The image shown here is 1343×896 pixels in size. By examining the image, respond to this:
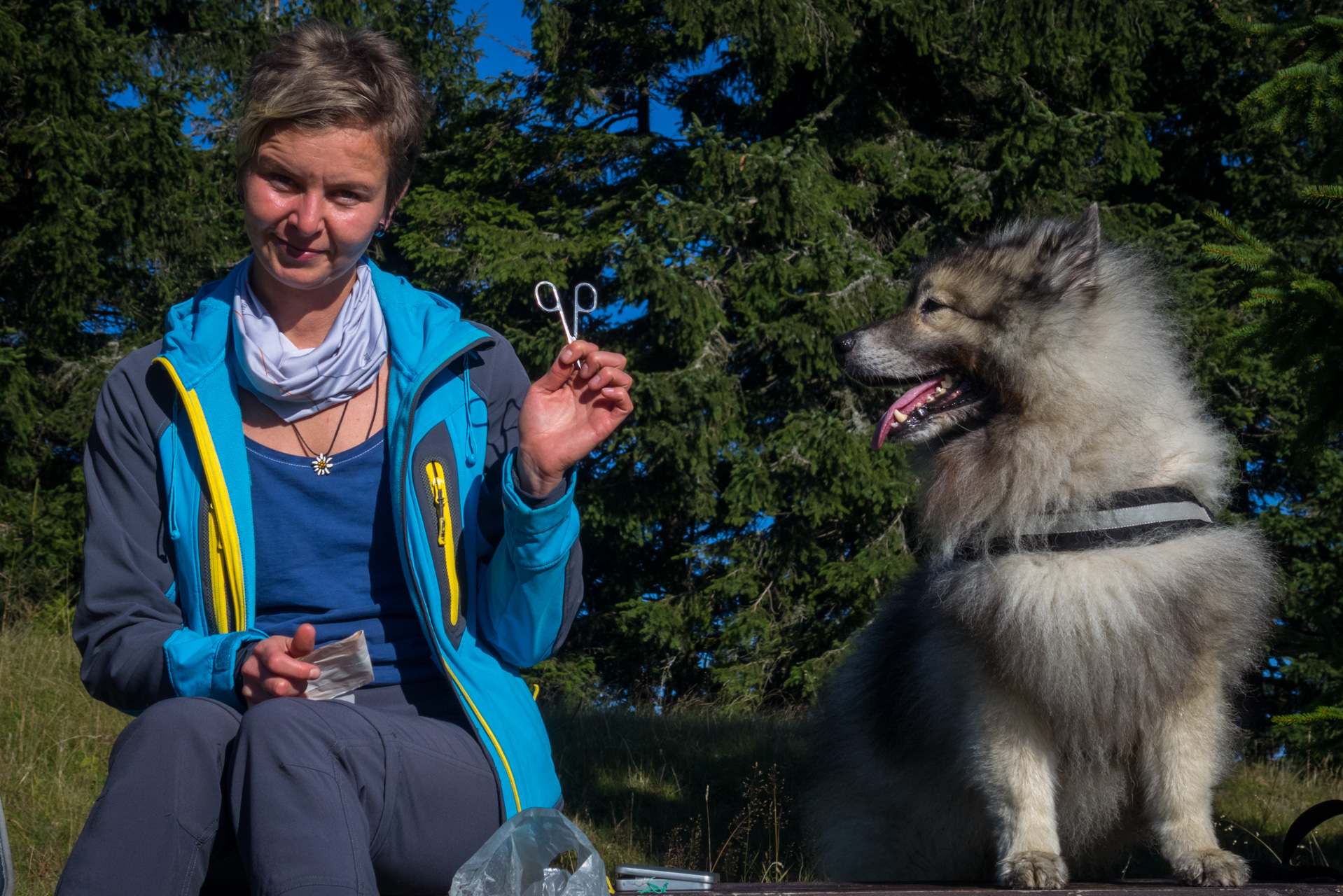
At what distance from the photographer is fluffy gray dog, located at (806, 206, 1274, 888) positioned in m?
2.29

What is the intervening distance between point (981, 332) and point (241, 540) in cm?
186

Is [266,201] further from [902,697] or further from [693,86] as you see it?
[693,86]

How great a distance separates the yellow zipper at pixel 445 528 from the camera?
6.63 feet

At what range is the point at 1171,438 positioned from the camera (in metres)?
2.48

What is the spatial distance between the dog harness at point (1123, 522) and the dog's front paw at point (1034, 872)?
0.70 meters

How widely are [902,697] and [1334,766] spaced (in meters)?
3.55

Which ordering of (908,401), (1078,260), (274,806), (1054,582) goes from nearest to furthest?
(274,806), (1054,582), (1078,260), (908,401)

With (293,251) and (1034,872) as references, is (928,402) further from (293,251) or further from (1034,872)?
(293,251)

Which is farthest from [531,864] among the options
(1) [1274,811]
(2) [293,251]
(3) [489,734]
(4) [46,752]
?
(1) [1274,811]

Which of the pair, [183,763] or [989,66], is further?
[989,66]

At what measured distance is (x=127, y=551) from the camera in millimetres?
1928

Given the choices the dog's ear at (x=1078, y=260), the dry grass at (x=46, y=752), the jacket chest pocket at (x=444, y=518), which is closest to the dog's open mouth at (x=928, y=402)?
the dog's ear at (x=1078, y=260)

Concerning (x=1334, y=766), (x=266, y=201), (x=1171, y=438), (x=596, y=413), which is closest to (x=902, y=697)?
(x=1171, y=438)

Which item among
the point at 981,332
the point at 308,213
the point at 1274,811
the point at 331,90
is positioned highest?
the point at 331,90
